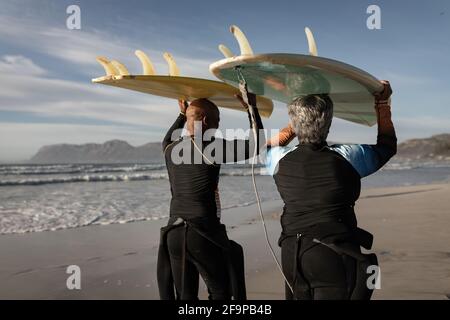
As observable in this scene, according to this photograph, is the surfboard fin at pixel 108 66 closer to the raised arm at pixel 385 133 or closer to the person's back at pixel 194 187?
the person's back at pixel 194 187

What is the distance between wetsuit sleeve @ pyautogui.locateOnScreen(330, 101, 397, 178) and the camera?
247cm

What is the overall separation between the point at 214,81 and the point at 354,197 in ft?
4.78

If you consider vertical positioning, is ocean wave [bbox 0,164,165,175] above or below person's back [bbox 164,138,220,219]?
above

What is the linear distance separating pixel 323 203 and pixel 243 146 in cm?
75

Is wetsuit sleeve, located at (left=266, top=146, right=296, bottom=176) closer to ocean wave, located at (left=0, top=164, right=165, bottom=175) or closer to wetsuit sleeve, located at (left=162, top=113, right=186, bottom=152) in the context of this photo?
wetsuit sleeve, located at (left=162, top=113, right=186, bottom=152)

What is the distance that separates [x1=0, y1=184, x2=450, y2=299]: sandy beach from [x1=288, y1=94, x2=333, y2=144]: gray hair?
2.87m

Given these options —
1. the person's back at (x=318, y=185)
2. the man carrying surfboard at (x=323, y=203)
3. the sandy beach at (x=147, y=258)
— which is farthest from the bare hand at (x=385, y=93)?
the sandy beach at (x=147, y=258)

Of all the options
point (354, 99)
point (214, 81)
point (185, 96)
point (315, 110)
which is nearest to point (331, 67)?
point (315, 110)

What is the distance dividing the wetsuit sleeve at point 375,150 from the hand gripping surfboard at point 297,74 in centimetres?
25

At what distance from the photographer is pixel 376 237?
7820 mm

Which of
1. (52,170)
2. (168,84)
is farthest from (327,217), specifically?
(52,170)

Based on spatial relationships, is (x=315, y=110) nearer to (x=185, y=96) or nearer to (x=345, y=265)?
(x=345, y=265)

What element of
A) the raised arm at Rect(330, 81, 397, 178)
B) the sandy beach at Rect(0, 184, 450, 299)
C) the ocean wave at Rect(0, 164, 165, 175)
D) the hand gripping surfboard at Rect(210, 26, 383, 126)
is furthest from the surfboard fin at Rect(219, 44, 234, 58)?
the ocean wave at Rect(0, 164, 165, 175)

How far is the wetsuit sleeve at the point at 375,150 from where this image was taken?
2473 mm
